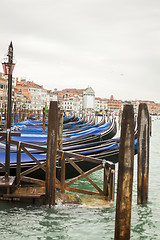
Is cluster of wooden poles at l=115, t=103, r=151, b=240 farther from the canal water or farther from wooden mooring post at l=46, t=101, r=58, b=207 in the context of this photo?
wooden mooring post at l=46, t=101, r=58, b=207

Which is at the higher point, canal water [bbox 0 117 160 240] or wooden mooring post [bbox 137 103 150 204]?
wooden mooring post [bbox 137 103 150 204]

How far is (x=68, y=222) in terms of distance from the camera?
16.2 ft

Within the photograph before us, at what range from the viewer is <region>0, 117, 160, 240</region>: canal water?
15.0ft

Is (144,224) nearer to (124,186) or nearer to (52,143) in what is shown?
(124,186)

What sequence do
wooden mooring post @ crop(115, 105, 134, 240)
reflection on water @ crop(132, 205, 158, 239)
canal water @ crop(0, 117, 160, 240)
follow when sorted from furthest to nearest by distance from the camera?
reflection on water @ crop(132, 205, 158, 239), canal water @ crop(0, 117, 160, 240), wooden mooring post @ crop(115, 105, 134, 240)

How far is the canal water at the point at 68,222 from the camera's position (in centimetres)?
457

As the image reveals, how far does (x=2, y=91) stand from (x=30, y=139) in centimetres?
4243

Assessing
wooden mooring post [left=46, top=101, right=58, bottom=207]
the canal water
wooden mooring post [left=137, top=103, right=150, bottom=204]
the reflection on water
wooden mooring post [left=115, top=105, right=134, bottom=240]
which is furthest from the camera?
wooden mooring post [left=137, top=103, right=150, bottom=204]

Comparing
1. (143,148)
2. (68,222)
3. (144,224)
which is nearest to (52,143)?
(68,222)

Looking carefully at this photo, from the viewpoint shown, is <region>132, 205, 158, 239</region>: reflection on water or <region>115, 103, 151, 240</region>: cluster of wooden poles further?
<region>132, 205, 158, 239</region>: reflection on water

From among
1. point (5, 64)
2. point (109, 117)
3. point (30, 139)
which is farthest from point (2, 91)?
point (5, 64)

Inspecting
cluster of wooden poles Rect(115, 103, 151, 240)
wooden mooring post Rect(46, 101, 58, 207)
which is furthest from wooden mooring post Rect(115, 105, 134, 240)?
wooden mooring post Rect(46, 101, 58, 207)

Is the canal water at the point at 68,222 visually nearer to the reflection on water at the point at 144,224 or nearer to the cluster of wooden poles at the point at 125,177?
the reflection on water at the point at 144,224

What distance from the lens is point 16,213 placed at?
5.18 metres
